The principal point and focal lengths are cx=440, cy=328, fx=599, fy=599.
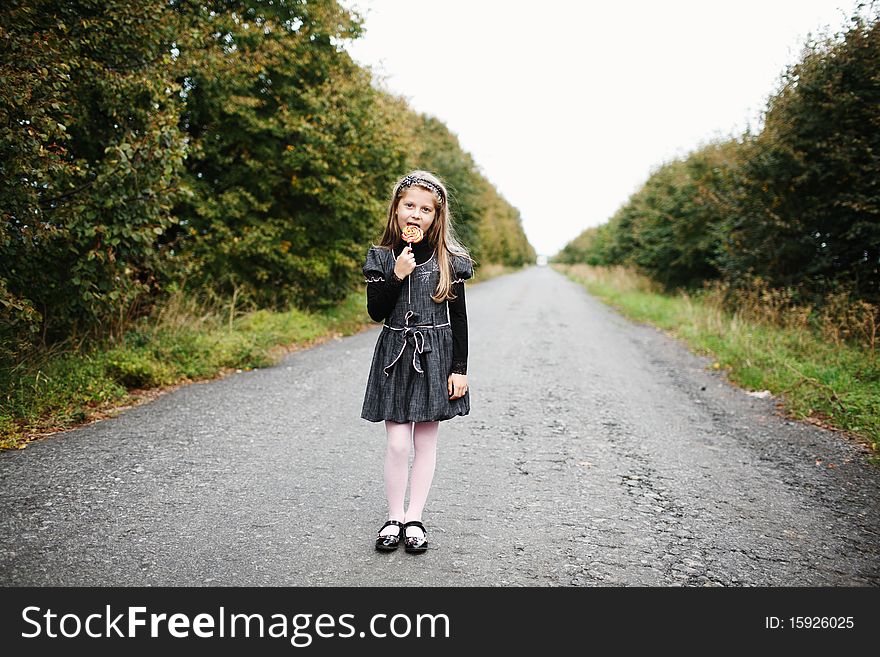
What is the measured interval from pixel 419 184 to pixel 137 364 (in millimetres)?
4843

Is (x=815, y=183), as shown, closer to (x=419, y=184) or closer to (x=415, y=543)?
(x=419, y=184)

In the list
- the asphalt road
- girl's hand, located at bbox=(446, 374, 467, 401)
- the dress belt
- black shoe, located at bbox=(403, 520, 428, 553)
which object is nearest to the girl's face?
the dress belt

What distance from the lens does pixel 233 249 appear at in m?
11.0

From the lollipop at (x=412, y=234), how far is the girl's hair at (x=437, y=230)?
0.16m

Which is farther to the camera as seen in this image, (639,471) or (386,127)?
(386,127)

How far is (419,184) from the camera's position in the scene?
10.1ft

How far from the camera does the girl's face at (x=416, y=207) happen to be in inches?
121

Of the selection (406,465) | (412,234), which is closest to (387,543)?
(406,465)
